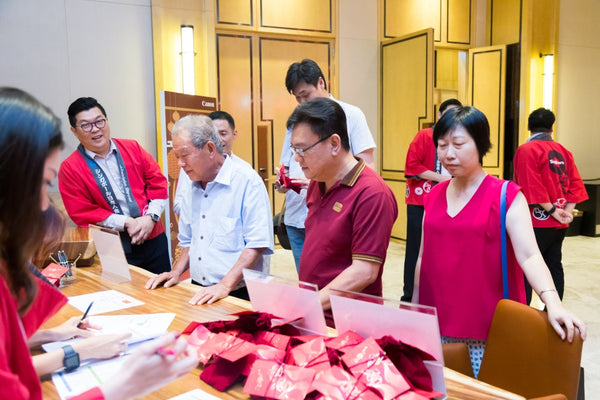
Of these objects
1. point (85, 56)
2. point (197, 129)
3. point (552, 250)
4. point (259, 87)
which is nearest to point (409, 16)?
point (259, 87)

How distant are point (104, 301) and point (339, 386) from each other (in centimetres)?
123

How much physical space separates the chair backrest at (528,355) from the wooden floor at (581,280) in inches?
56.7

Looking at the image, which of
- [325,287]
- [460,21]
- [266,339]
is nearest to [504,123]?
[460,21]

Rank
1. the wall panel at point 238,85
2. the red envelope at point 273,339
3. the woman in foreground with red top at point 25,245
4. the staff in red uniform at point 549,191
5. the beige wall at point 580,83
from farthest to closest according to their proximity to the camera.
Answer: the beige wall at point 580,83 < the wall panel at point 238,85 < the staff in red uniform at point 549,191 < the red envelope at point 273,339 < the woman in foreground with red top at point 25,245

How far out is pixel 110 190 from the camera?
9.96 feet

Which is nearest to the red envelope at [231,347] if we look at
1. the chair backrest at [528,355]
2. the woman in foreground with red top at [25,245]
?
the woman in foreground with red top at [25,245]

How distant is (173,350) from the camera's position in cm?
97

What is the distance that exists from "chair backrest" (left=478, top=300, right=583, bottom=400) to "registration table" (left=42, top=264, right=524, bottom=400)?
1.07 feet

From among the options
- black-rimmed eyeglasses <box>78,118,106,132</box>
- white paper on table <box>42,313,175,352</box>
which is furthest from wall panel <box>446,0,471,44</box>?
white paper on table <box>42,313,175,352</box>

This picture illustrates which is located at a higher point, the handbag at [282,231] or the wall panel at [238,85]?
the wall panel at [238,85]

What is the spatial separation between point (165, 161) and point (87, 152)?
1.53m

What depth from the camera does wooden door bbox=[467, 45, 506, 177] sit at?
270 inches

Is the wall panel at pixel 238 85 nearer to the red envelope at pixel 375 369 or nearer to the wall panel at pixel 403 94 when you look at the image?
the wall panel at pixel 403 94

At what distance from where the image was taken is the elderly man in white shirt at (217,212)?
224 cm
